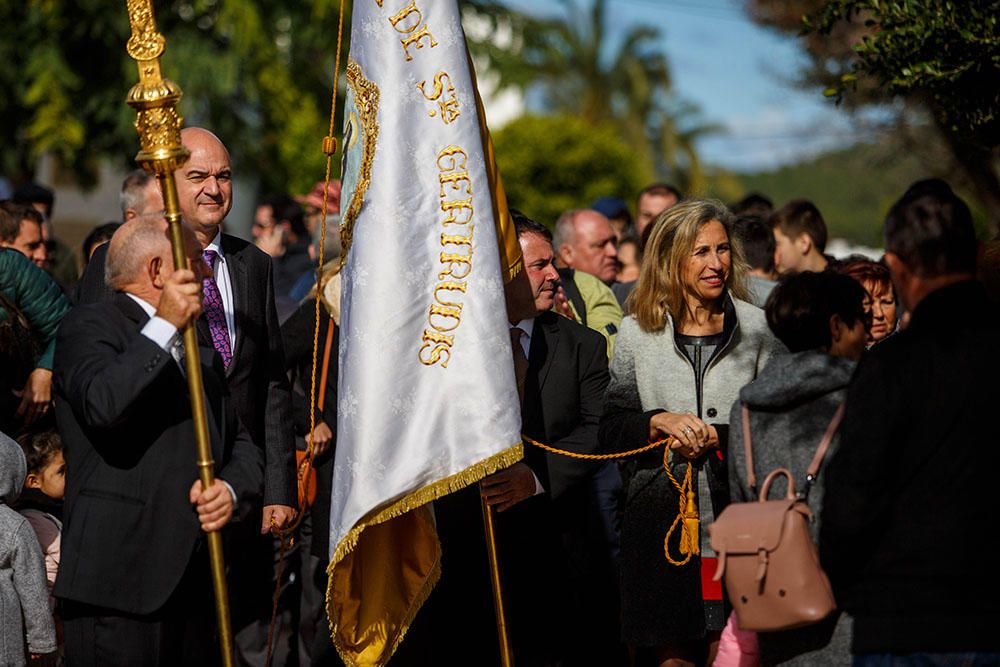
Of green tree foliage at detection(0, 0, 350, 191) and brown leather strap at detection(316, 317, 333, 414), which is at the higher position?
green tree foliage at detection(0, 0, 350, 191)

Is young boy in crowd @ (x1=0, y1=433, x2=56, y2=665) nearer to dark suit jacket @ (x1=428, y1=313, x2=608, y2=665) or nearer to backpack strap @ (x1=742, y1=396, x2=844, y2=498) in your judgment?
dark suit jacket @ (x1=428, y1=313, x2=608, y2=665)

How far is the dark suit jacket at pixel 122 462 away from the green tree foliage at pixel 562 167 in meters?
27.1

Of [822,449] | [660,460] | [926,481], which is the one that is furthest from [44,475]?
[926,481]

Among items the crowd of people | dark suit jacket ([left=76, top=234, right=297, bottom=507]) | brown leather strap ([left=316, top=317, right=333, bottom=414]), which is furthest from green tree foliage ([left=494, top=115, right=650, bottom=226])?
dark suit jacket ([left=76, top=234, right=297, bottom=507])

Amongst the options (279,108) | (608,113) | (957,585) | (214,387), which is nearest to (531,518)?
(214,387)

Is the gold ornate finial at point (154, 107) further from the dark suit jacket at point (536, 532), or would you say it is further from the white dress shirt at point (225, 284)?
the dark suit jacket at point (536, 532)

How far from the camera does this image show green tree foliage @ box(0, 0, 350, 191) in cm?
1820

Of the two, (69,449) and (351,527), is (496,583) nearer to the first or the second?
(351,527)

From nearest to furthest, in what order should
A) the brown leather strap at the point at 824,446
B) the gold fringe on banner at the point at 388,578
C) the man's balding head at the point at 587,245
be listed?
the brown leather strap at the point at 824,446 < the gold fringe on banner at the point at 388,578 < the man's balding head at the point at 587,245

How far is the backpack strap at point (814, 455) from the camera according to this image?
4621 mm

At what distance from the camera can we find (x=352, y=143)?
5797 mm

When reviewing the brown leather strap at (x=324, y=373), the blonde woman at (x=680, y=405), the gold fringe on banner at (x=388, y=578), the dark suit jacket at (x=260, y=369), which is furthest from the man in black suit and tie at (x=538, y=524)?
the brown leather strap at (x=324, y=373)

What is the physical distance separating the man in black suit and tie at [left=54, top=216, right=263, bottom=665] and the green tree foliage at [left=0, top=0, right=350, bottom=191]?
44.7 feet

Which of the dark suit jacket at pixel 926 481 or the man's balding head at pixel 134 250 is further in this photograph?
the man's balding head at pixel 134 250
